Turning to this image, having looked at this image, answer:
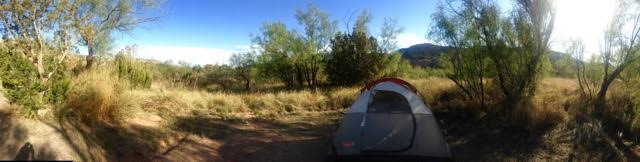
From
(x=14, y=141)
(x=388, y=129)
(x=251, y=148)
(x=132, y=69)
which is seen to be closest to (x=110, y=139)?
(x=14, y=141)

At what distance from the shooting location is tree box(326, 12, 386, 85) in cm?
2131

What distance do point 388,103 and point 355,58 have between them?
13.4 meters

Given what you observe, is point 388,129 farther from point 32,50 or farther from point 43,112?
point 32,50

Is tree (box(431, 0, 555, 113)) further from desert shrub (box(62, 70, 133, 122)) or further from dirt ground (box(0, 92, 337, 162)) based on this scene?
desert shrub (box(62, 70, 133, 122))

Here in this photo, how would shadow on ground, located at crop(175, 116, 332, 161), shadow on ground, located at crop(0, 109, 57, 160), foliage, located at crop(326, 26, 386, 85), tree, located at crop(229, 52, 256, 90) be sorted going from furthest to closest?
tree, located at crop(229, 52, 256, 90), foliage, located at crop(326, 26, 386, 85), shadow on ground, located at crop(175, 116, 332, 161), shadow on ground, located at crop(0, 109, 57, 160)

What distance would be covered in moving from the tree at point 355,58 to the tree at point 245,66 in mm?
8171

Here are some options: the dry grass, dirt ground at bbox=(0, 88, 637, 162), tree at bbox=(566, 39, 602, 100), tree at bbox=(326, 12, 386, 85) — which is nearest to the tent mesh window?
dirt ground at bbox=(0, 88, 637, 162)

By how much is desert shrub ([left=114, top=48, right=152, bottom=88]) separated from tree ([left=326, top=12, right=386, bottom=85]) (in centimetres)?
1125

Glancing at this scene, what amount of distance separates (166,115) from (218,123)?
1290mm

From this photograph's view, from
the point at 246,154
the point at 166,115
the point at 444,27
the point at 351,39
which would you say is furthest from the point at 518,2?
the point at 351,39

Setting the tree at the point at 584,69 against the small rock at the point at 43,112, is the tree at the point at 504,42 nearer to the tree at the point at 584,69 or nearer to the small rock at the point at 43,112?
the tree at the point at 584,69

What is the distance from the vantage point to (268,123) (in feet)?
34.3

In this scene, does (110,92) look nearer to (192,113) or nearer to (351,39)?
(192,113)

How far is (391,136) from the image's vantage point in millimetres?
6359
